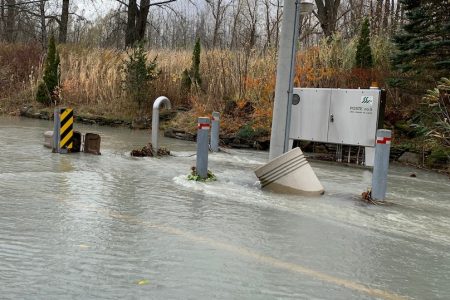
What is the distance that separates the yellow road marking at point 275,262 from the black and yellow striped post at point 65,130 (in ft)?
15.4

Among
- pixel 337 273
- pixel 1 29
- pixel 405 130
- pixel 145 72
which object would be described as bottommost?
pixel 337 273

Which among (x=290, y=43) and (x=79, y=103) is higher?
(x=290, y=43)

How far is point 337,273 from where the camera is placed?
406cm

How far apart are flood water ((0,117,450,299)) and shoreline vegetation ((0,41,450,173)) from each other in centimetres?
472

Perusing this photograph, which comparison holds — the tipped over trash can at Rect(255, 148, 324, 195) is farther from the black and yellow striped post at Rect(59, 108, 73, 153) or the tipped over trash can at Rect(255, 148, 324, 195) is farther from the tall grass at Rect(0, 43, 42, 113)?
the tall grass at Rect(0, 43, 42, 113)

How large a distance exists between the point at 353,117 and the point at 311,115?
3.11 feet

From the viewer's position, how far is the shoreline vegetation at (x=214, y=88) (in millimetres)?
12836

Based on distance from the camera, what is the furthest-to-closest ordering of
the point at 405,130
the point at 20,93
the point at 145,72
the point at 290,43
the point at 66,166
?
the point at 20,93
the point at 145,72
the point at 405,130
the point at 66,166
the point at 290,43

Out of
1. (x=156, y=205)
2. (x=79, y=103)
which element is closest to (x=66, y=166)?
(x=156, y=205)

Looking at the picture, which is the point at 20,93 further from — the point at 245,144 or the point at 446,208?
the point at 446,208

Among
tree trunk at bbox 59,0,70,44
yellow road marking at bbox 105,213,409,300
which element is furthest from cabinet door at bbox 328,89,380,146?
tree trunk at bbox 59,0,70,44

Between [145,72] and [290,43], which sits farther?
[145,72]

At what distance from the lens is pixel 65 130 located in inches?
380

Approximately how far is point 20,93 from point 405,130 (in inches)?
629
